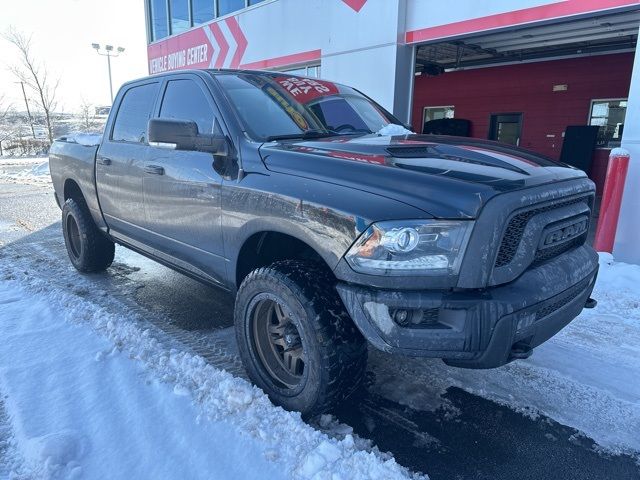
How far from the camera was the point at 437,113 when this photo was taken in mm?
15695

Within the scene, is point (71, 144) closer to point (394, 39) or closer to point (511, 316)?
point (511, 316)

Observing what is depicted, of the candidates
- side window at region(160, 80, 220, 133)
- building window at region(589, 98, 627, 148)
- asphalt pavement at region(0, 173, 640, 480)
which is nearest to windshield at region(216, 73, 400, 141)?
side window at region(160, 80, 220, 133)

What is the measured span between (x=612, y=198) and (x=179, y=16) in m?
14.5

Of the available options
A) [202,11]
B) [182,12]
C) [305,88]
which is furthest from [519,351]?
[182,12]

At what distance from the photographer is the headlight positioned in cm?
191

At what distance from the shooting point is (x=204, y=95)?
10.4 ft

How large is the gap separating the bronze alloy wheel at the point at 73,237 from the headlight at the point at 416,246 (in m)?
4.16

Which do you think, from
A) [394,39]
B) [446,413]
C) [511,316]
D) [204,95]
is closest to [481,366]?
[511,316]

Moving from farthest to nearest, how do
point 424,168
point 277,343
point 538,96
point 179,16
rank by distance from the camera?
point 179,16, point 538,96, point 277,343, point 424,168

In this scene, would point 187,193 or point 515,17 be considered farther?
point 515,17

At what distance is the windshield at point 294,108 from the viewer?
2.94m

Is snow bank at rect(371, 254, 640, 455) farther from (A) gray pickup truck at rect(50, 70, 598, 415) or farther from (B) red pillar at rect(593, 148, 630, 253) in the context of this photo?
(B) red pillar at rect(593, 148, 630, 253)

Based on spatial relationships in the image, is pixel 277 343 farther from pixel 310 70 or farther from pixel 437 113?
pixel 437 113

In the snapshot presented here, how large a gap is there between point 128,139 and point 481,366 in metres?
3.38
